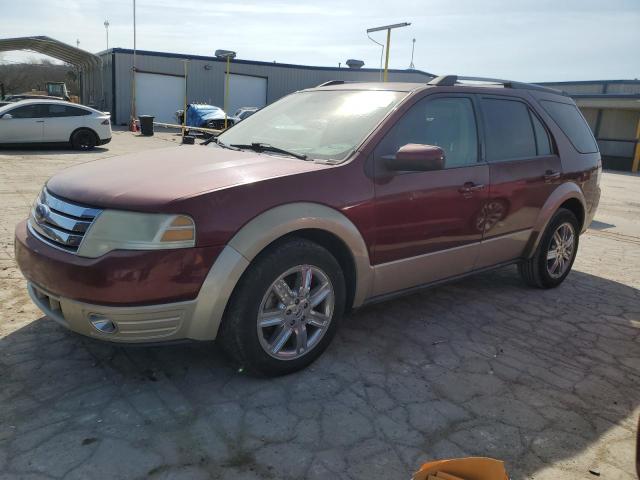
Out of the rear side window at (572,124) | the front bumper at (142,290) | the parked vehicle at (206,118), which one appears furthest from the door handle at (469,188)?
the parked vehicle at (206,118)

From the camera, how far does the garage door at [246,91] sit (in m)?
34.0

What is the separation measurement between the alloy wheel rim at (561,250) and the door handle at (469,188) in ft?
4.50

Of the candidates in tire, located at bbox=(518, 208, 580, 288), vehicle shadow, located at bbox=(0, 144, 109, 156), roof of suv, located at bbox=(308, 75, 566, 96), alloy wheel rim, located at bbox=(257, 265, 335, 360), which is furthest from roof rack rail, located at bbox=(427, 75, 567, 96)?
vehicle shadow, located at bbox=(0, 144, 109, 156)

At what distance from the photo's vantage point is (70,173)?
3.22 metres

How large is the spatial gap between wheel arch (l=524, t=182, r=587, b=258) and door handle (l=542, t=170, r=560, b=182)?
11 cm

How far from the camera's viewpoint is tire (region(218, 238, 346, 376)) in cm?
282

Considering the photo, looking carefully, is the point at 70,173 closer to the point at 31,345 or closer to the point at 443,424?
the point at 31,345

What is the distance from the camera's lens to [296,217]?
2.91m

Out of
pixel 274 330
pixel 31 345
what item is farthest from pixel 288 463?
pixel 31 345

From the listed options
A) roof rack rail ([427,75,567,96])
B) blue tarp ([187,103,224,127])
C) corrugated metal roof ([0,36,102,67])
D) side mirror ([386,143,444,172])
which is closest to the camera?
side mirror ([386,143,444,172])

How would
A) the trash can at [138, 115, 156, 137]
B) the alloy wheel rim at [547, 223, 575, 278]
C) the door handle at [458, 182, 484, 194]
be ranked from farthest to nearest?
the trash can at [138, 115, 156, 137], the alloy wheel rim at [547, 223, 575, 278], the door handle at [458, 182, 484, 194]

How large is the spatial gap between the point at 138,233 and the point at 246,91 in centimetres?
3361

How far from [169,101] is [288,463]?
32.1m

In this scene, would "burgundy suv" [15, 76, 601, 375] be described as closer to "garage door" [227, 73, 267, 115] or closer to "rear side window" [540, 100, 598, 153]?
"rear side window" [540, 100, 598, 153]
